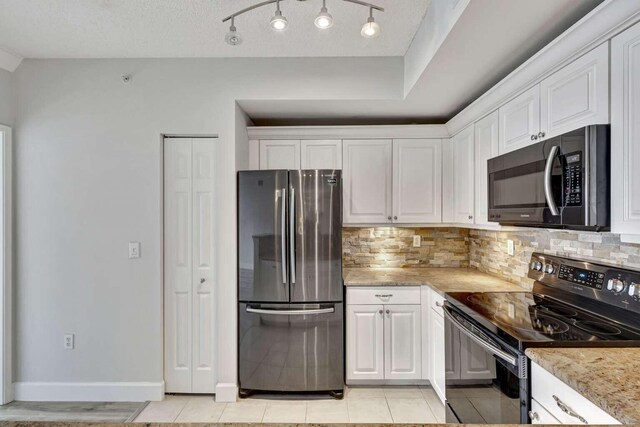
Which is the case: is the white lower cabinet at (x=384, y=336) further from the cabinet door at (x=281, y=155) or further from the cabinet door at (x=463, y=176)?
the cabinet door at (x=281, y=155)

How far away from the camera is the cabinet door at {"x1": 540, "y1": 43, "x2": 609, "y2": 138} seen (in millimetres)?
1361

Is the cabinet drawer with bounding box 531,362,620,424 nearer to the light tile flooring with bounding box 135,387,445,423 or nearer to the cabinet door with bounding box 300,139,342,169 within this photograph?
the light tile flooring with bounding box 135,387,445,423

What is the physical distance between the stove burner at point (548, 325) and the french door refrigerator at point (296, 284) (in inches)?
51.4

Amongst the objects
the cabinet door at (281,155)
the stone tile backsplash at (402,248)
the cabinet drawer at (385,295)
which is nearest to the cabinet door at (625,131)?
the cabinet drawer at (385,295)

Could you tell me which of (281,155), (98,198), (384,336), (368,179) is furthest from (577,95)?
(98,198)

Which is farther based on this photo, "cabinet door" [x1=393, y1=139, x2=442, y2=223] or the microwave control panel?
"cabinet door" [x1=393, y1=139, x2=442, y2=223]

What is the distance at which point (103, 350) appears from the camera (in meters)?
2.64

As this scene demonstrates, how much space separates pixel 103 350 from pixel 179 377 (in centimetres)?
61

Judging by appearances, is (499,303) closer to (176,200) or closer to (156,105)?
(176,200)

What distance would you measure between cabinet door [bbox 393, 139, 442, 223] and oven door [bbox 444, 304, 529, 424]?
3.41ft

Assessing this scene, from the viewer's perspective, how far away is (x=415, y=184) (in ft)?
9.89

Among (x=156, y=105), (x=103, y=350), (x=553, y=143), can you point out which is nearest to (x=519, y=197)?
(x=553, y=143)

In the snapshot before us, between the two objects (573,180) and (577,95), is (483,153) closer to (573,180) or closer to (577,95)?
(577,95)

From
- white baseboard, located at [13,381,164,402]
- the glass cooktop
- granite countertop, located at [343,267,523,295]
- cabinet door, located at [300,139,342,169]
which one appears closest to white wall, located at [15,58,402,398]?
white baseboard, located at [13,381,164,402]
